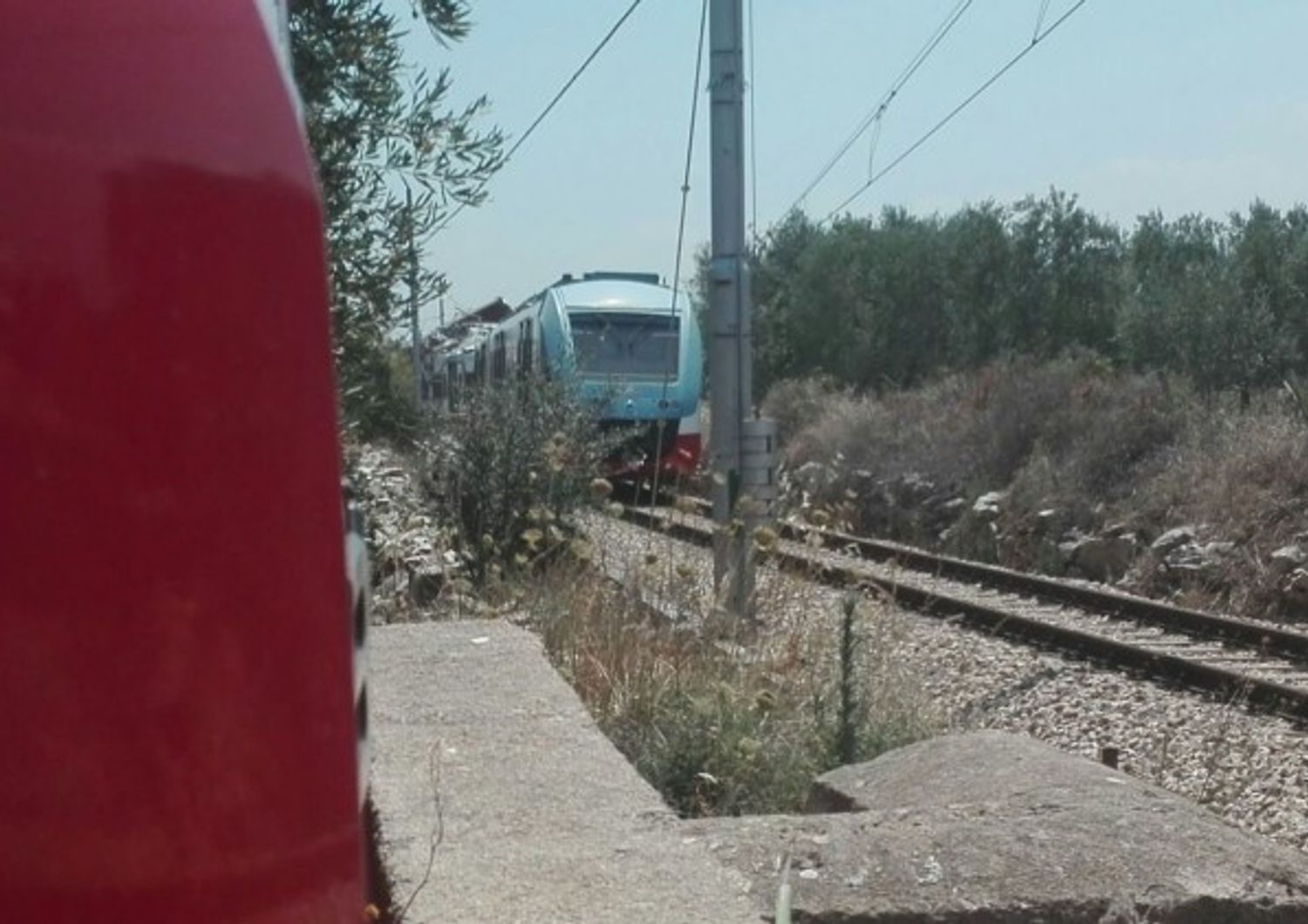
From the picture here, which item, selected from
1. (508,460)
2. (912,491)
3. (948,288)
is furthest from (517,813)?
(948,288)

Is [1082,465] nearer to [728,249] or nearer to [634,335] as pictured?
[634,335]

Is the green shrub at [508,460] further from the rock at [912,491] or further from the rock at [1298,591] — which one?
the rock at [912,491]

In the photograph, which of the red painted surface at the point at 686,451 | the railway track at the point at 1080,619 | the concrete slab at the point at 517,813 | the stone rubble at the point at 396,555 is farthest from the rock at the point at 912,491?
the concrete slab at the point at 517,813

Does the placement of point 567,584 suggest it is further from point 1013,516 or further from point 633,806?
point 1013,516

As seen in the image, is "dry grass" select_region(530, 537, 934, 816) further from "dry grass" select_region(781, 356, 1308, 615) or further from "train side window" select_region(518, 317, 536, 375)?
"dry grass" select_region(781, 356, 1308, 615)

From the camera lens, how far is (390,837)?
3.96 m

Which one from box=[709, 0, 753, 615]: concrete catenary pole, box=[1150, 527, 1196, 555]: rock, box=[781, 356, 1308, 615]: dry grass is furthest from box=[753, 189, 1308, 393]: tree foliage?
box=[709, 0, 753, 615]: concrete catenary pole

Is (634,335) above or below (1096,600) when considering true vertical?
above

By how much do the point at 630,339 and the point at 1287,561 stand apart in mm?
11562

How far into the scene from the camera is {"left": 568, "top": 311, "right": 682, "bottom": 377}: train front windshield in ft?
88.4

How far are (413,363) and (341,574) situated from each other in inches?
294

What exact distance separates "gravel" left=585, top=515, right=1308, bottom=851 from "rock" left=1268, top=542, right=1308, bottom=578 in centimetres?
469

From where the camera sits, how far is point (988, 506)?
1035 inches

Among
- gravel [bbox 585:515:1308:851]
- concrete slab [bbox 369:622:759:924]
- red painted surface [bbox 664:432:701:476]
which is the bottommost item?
gravel [bbox 585:515:1308:851]
